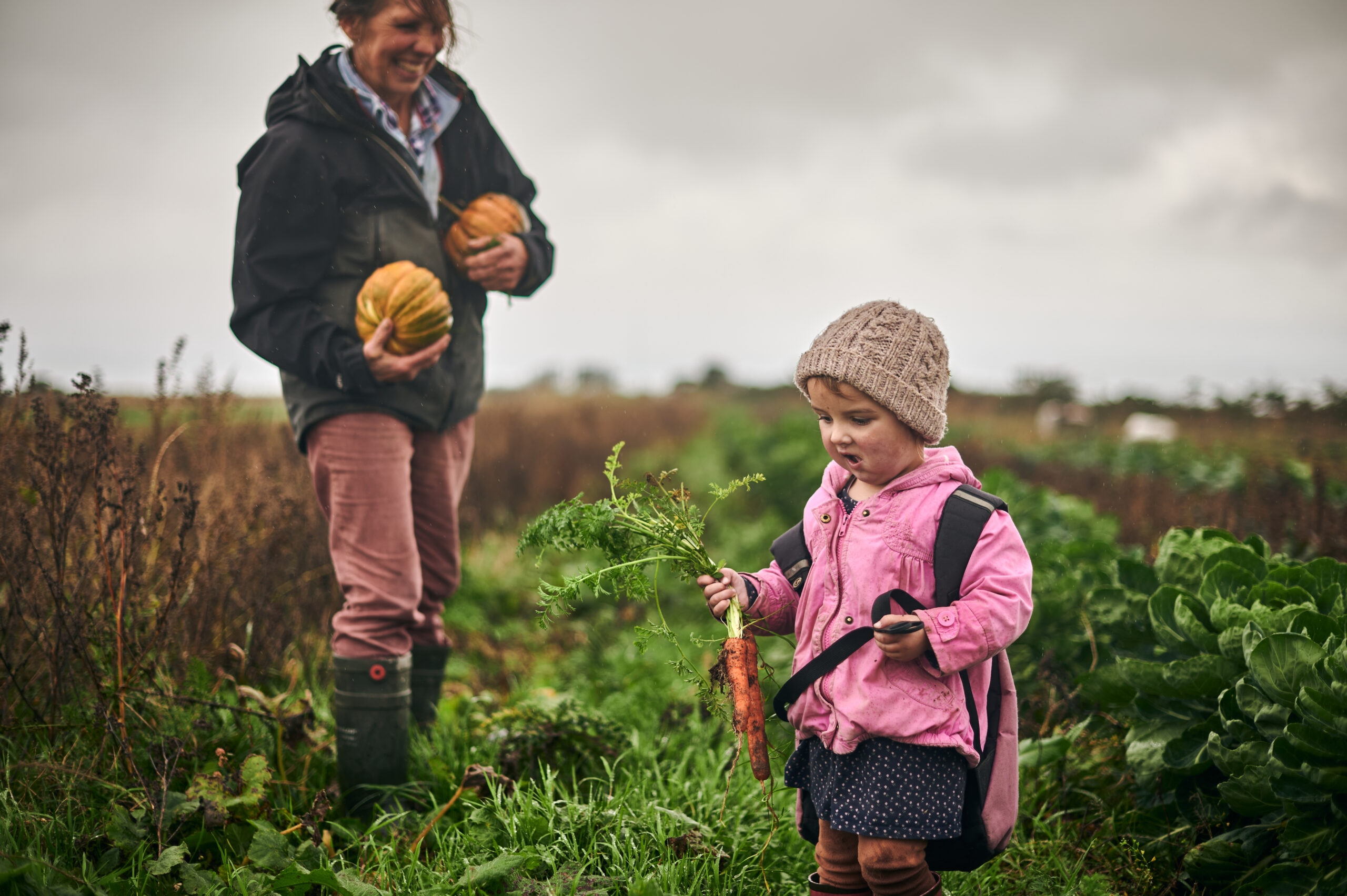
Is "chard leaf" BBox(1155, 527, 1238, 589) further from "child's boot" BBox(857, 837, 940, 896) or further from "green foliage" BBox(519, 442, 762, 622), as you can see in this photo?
"green foliage" BBox(519, 442, 762, 622)

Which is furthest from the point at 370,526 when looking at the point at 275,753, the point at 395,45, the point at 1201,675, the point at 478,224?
the point at 1201,675

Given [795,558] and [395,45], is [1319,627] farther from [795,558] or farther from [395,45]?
[395,45]

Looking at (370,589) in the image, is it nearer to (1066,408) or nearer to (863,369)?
(863,369)

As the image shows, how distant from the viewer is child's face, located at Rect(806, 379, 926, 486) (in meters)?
1.92

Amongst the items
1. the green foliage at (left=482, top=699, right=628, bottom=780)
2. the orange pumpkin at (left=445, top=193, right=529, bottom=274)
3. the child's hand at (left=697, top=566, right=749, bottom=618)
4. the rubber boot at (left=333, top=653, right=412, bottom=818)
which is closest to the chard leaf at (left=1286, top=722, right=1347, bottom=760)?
the child's hand at (left=697, top=566, right=749, bottom=618)

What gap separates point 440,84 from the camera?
2.93m

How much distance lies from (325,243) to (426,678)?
1.61 m

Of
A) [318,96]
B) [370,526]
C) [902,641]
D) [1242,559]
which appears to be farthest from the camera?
[1242,559]

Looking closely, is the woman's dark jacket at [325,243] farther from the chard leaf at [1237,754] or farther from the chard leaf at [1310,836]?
the chard leaf at [1310,836]

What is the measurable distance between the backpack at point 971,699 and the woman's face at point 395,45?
2097mm

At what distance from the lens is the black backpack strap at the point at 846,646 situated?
1873 millimetres

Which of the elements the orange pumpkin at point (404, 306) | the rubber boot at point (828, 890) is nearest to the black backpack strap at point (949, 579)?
the rubber boot at point (828, 890)

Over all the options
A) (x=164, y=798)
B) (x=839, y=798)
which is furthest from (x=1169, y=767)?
(x=164, y=798)

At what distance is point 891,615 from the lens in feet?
5.95
